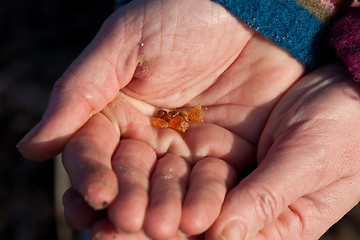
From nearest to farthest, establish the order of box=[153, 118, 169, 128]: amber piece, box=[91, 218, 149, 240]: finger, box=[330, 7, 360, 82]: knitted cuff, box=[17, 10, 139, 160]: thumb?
box=[91, 218, 149, 240]: finger < box=[17, 10, 139, 160]: thumb < box=[330, 7, 360, 82]: knitted cuff < box=[153, 118, 169, 128]: amber piece

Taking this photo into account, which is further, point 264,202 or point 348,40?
point 348,40

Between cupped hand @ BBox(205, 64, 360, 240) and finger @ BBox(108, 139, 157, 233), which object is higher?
cupped hand @ BBox(205, 64, 360, 240)

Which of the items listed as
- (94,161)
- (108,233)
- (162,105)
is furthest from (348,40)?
(108,233)

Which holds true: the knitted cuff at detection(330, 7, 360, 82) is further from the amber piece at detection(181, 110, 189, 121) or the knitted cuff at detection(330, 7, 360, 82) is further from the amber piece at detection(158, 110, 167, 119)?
the amber piece at detection(158, 110, 167, 119)

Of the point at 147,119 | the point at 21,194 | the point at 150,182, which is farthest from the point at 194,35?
the point at 21,194

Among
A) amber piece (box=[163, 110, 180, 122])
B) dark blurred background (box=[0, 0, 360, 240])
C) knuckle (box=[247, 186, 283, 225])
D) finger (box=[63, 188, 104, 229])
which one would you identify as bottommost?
dark blurred background (box=[0, 0, 360, 240])

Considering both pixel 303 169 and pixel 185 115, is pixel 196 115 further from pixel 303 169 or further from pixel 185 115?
pixel 303 169

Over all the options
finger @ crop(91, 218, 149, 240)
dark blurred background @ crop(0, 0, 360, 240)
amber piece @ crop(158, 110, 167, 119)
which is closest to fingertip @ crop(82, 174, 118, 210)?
finger @ crop(91, 218, 149, 240)
